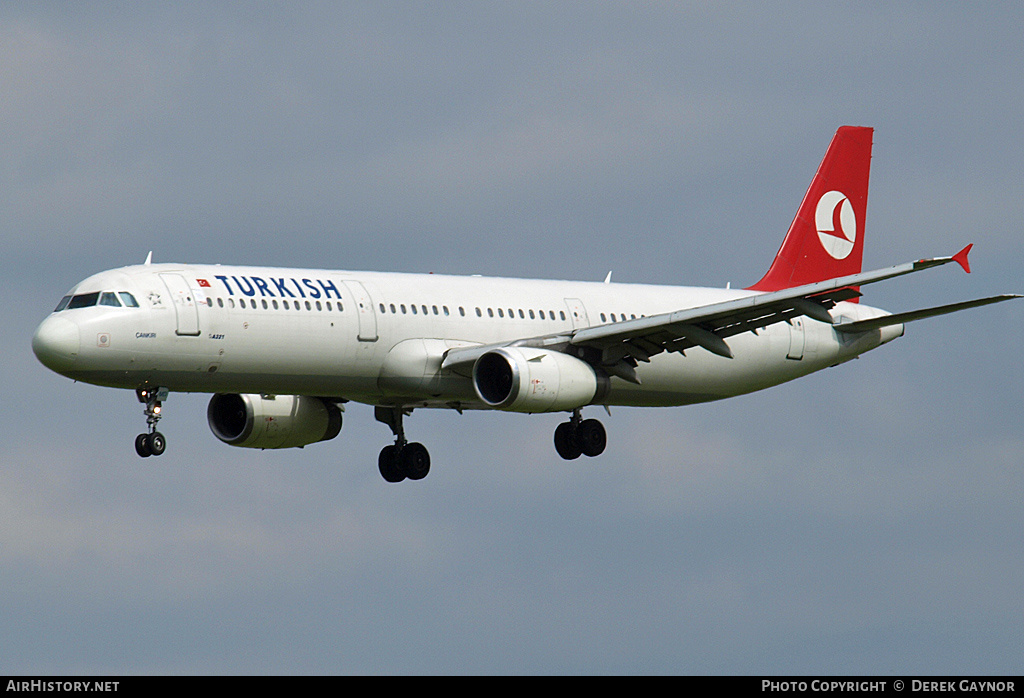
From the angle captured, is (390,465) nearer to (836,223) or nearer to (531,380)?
(531,380)

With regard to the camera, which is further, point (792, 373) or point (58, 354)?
point (792, 373)

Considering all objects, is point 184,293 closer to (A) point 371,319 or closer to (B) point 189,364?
(B) point 189,364

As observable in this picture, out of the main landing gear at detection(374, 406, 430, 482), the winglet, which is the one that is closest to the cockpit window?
the main landing gear at detection(374, 406, 430, 482)

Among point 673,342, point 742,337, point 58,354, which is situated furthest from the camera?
point 742,337

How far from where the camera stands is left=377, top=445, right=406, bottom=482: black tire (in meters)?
54.9

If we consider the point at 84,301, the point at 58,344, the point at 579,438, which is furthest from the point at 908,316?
the point at 58,344

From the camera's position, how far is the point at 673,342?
50875 millimetres

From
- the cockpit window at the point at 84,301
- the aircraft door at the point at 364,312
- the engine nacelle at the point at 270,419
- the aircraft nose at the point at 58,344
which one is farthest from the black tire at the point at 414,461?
the aircraft nose at the point at 58,344

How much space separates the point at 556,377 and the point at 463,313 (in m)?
3.61

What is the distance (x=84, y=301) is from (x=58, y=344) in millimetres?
1589

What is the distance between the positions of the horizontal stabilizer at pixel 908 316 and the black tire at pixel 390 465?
46.1 ft

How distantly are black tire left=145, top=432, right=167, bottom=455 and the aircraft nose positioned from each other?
2.74 m

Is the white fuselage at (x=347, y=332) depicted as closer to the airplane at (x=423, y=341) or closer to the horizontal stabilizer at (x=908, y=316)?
the airplane at (x=423, y=341)

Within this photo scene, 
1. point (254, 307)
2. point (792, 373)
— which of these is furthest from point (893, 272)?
point (254, 307)
